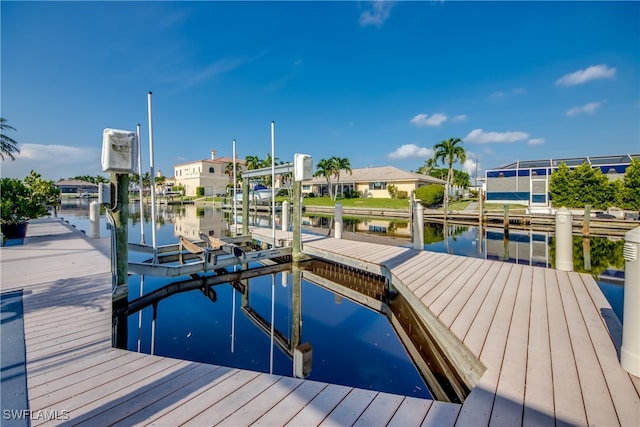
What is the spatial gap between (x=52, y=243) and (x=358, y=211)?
2469cm

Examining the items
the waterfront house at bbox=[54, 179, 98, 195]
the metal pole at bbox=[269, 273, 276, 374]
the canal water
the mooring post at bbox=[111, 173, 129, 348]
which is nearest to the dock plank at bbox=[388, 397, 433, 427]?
the canal water

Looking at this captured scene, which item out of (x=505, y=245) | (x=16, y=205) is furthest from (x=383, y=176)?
(x=16, y=205)

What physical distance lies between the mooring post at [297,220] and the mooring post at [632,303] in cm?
630

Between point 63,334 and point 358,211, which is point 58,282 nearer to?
point 63,334

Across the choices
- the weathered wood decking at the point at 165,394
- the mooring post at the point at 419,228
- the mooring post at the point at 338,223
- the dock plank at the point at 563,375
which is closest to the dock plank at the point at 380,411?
the weathered wood decking at the point at 165,394

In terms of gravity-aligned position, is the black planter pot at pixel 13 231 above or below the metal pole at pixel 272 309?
above

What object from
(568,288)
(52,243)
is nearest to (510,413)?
(568,288)

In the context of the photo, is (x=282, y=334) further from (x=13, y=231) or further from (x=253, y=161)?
(x=253, y=161)

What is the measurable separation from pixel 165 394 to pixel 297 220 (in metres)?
6.11

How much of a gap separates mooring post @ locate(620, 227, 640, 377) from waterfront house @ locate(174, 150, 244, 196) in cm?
5644

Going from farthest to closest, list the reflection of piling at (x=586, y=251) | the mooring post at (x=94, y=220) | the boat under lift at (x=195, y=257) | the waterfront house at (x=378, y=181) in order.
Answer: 1. the waterfront house at (x=378, y=181)
2. the mooring post at (x=94, y=220)
3. the reflection of piling at (x=586, y=251)
4. the boat under lift at (x=195, y=257)

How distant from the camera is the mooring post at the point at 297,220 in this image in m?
7.92

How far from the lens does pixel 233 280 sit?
7.64 meters

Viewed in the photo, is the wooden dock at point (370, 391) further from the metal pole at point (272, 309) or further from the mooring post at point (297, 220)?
the mooring post at point (297, 220)
